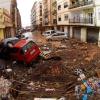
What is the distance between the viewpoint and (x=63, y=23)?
190ft

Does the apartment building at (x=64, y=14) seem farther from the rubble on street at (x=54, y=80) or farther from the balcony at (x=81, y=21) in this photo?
the rubble on street at (x=54, y=80)

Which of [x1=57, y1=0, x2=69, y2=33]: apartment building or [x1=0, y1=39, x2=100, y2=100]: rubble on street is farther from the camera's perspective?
[x1=57, y1=0, x2=69, y2=33]: apartment building

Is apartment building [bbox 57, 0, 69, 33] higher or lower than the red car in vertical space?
higher

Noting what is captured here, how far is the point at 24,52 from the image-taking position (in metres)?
21.4

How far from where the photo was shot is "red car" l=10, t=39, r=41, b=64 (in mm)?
21422

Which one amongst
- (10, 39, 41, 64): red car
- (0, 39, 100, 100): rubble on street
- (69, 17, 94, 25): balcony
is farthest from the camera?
(69, 17, 94, 25): balcony

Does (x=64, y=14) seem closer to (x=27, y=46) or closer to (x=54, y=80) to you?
(x=27, y=46)

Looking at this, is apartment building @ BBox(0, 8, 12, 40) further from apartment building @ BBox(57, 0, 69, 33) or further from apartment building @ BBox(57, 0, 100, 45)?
apartment building @ BBox(57, 0, 100, 45)

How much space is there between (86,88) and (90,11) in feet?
88.1

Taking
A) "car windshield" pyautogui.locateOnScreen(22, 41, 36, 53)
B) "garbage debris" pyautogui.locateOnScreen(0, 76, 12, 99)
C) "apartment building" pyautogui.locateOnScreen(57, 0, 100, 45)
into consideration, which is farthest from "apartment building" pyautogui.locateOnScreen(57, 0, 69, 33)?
"garbage debris" pyautogui.locateOnScreen(0, 76, 12, 99)

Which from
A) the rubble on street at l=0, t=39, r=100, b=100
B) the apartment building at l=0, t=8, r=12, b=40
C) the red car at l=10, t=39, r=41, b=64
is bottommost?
the rubble on street at l=0, t=39, r=100, b=100

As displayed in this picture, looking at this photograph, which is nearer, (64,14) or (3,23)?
(3,23)

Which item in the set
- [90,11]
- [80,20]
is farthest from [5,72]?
[80,20]

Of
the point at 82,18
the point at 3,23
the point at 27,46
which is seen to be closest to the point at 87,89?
the point at 27,46
